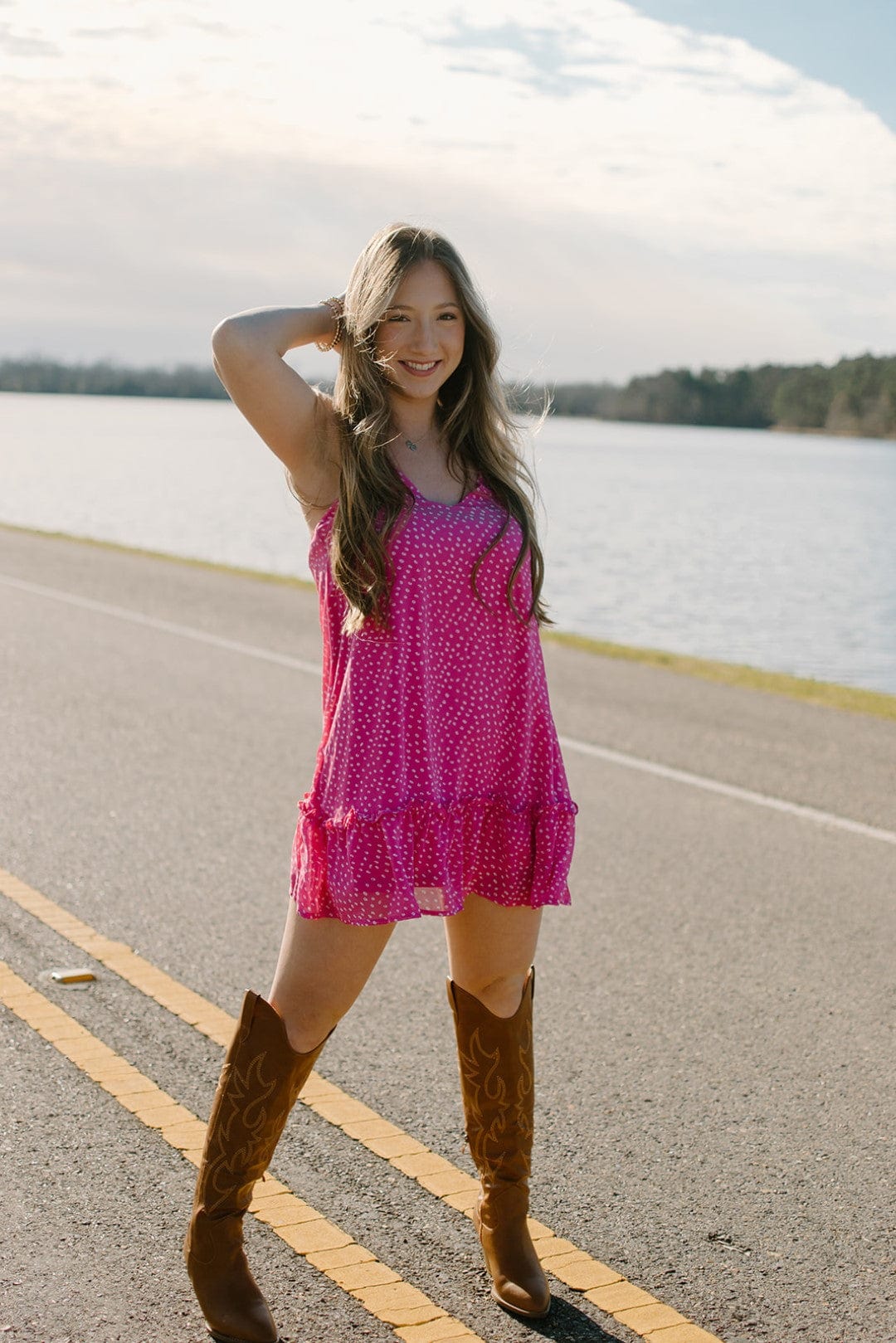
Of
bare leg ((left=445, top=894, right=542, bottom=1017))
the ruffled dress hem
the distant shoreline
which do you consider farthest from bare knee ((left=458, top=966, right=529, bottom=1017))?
the distant shoreline

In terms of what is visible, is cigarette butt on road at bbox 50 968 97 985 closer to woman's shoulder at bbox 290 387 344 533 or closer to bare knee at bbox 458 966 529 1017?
bare knee at bbox 458 966 529 1017

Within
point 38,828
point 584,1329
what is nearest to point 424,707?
point 584,1329

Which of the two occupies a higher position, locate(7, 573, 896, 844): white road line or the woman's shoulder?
the woman's shoulder

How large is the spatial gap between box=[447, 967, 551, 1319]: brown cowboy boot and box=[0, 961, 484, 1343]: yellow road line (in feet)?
0.63

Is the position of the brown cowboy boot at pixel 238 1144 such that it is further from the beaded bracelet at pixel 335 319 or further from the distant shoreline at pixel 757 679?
the distant shoreline at pixel 757 679

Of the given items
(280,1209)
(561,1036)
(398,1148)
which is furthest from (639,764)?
(280,1209)

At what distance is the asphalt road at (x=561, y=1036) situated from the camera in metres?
3.23

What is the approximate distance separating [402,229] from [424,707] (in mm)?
923

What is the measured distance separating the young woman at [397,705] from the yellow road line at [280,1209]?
19 cm

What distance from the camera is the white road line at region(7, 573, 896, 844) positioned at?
24.4 ft

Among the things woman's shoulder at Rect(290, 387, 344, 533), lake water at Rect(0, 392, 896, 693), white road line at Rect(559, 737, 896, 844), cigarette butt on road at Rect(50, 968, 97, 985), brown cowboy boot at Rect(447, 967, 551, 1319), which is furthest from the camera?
lake water at Rect(0, 392, 896, 693)

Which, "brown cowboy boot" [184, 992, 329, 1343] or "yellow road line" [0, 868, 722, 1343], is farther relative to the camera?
"yellow road line" [0, 868, 722, 1343]

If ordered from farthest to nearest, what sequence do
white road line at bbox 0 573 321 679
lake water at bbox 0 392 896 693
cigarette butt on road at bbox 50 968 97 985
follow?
lake water at bbox 0 392 896 693, white road line at bbox 0 573 321 679, cigarette butt on road at bbox 50 968 97 985

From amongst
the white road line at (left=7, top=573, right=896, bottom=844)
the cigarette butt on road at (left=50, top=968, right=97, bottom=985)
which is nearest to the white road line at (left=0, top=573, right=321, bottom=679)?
the white road line at (left=7, top=573, right=896, bottom=844)
